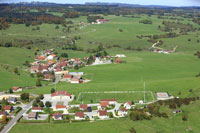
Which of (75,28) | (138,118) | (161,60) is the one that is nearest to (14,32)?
(75,28)

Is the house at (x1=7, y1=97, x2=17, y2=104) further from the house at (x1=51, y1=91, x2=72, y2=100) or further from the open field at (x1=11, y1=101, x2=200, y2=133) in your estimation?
the open field at (x1=11, y1=101, x2=200, y2=133)

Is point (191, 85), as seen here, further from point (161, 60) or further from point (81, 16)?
point (81, 16)

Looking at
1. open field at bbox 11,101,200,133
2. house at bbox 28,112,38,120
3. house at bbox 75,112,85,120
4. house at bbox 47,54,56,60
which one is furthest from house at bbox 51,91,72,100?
house at bbox 47,54,56,60

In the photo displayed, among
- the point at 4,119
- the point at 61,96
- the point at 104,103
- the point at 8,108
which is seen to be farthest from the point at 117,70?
the point at 4,119

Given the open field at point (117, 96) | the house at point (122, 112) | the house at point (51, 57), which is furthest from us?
the house at point (51, 57)

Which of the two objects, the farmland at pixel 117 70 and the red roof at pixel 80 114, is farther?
the red roof at pixel 80 114

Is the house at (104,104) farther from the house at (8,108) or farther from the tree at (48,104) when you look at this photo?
the house at (8,108)

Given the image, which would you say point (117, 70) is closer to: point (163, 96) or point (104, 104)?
point (163, 96)

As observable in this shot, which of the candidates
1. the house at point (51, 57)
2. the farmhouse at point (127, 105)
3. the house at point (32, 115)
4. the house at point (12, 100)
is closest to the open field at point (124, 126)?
the house at point (32, 115)
